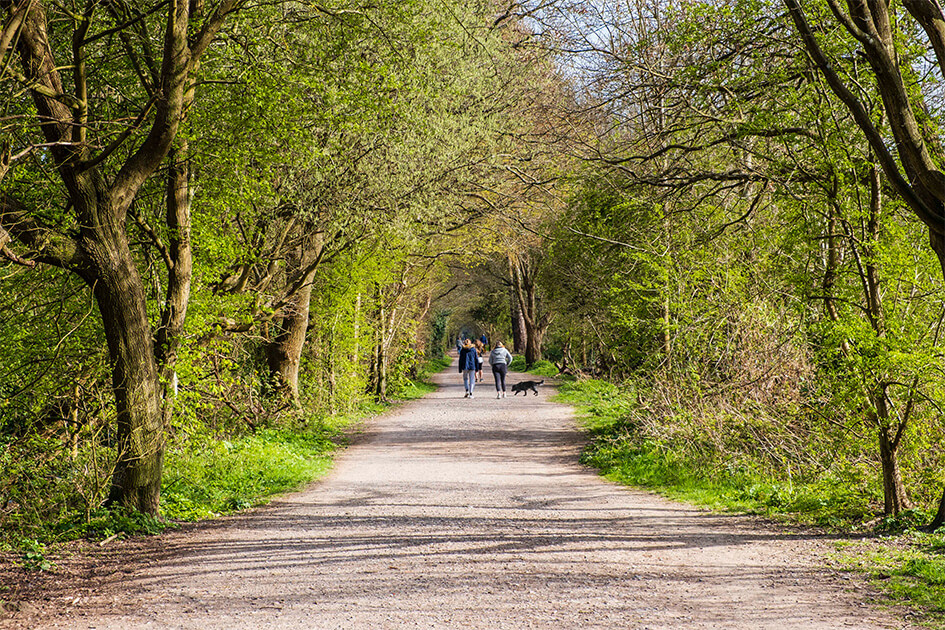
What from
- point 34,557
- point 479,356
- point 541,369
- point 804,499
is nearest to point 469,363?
point 479,356

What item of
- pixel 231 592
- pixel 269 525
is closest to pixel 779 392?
pixel 269 525

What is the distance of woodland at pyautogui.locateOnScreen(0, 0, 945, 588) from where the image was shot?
8055 mm

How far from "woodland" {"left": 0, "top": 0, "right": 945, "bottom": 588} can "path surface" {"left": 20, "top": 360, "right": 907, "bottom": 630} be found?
1.47 meters

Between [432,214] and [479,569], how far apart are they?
10.9 metres

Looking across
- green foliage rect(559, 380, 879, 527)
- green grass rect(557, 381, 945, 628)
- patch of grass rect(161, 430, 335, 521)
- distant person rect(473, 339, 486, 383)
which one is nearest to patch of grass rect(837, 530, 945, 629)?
green grass rect(557, 381, 945, 628)

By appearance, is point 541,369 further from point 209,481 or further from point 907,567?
point 907,567

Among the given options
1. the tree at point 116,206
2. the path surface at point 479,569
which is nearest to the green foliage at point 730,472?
the path surface at point 479,569

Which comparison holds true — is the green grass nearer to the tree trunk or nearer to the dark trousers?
the tree trunk

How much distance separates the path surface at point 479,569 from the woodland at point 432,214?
57.8 inches

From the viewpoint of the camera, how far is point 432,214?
16703mm

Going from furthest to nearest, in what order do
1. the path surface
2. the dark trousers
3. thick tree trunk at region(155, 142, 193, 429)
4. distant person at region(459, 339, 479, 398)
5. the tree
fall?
distant person at region(459, 339, 479, 398)
the dark trousers
thick tree trunk at region(155, 142, 193, 429)
the tree
the path surface

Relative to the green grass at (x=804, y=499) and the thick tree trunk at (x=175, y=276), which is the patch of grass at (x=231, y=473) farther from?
the green grass at (x=804, y=499)

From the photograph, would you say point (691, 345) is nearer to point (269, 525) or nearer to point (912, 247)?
point (912, 247)

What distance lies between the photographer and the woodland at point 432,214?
805 cm
